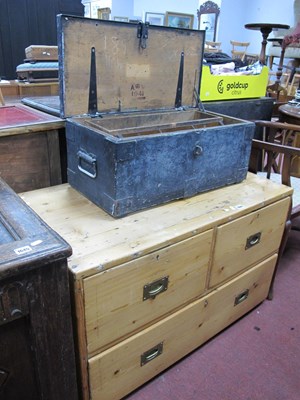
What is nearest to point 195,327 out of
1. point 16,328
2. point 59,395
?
point 59,395

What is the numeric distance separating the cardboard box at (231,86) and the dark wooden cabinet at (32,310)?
1192 mm

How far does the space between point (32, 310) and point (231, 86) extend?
1566mm

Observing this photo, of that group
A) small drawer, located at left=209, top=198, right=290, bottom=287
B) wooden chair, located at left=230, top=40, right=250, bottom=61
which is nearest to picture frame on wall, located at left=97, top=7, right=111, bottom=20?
wooden chair, located at left=230, top=40, right=250, bottom=61

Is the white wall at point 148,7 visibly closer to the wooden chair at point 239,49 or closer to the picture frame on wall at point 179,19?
the picture frame on wall at point 179,19

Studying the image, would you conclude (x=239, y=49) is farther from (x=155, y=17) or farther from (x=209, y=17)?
(x=155, y=17)

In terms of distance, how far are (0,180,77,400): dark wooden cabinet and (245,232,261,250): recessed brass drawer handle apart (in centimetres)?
72

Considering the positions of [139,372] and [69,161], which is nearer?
[139,372]

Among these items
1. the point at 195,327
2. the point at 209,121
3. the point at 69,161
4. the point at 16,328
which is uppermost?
the point at 209,121

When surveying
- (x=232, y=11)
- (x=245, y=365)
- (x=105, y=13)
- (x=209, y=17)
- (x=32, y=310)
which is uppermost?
(x=232, y=11)

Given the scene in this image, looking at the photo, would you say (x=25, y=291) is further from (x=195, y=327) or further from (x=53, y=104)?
(x=53, y=104)

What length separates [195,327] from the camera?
47.5 inches

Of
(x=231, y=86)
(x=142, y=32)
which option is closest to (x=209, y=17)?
(x=231, y=86)

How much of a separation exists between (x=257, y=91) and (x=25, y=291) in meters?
1.77

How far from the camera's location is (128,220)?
3.35ft
